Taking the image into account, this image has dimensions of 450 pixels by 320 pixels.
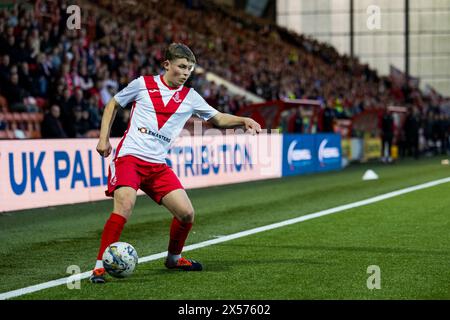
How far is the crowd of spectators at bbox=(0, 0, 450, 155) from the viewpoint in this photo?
19.6 m

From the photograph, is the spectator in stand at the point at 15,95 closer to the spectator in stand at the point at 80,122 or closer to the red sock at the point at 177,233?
the spectator in stand at the point at 80,122

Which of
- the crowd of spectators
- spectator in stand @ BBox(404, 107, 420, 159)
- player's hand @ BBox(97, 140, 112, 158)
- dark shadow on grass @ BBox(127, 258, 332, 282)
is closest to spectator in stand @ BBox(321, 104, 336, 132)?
the crowd of spectators

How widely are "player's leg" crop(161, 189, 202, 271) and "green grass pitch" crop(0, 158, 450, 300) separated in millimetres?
188

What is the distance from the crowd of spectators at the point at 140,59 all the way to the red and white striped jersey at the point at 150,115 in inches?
414

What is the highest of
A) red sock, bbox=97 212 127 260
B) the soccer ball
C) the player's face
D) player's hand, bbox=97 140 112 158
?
the player's face

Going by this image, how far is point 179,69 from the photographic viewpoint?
7.79 metres

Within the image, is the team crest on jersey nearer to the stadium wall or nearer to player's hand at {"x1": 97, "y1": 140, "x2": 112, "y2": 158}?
player's hand at {"x1": 97, "y1": 140, "x2": 112, "y2": 158}

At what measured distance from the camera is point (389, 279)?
7.71 metres

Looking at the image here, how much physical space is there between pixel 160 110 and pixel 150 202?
8435mm

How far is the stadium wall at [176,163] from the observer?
46.8ft

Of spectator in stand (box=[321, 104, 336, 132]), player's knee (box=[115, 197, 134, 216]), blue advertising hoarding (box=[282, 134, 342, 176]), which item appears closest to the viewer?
player's knee (box=[115, 197, 134, 216])

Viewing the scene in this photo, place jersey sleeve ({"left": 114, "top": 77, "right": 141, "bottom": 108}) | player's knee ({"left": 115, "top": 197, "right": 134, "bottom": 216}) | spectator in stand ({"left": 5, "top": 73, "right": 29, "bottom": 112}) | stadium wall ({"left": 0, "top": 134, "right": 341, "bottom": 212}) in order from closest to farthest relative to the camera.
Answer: player's knee ({"left": 115, "top": 197, "right": 134, "bottom": 216}) < jersey sleeve ({"left": 114, "top": 77, "right": 141, "bottom": 108}) < stadium wall ({"left": 0, "top": 134, "right": 341, "bottom": 212}) < spectator in stand ({"left": 5, "top": 73, "right": 29, "bottom": 112})
